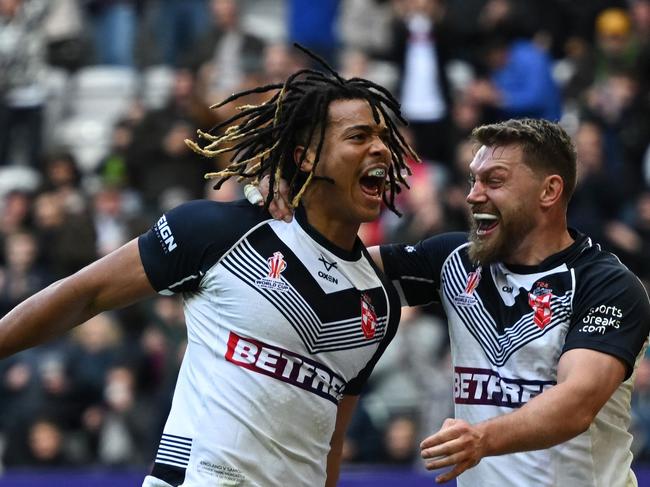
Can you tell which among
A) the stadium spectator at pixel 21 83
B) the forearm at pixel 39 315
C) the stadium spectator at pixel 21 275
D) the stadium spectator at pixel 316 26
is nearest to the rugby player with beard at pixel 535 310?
the forearm at pixel 39 315

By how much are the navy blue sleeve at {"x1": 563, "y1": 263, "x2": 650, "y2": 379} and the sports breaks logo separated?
1017mm

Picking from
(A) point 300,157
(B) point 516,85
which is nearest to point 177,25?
(B) point 516,85

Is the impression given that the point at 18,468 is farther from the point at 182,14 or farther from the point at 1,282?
the point at 182,14

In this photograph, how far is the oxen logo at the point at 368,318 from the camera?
18.0 ft

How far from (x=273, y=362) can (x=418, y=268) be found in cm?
80

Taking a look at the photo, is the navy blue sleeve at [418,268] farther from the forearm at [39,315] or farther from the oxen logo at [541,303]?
the forearm at [39,315]

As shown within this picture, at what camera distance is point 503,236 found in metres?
5.52

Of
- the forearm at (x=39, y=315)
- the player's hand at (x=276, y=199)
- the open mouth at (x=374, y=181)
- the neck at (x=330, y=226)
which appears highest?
the open mouth at (x=374, y=181)

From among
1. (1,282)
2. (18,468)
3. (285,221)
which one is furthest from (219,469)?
(1,282)

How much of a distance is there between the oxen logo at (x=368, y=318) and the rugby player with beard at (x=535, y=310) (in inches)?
13.9

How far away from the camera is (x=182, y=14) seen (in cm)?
1448

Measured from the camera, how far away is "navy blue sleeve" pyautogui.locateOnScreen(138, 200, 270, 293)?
5.36m

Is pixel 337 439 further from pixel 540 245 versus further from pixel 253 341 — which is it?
pixel 540 245

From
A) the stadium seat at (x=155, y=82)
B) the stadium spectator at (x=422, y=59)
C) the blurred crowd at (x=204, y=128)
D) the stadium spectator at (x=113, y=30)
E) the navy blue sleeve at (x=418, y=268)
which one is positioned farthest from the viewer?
the stadium spectator at (x=113, y=30)
